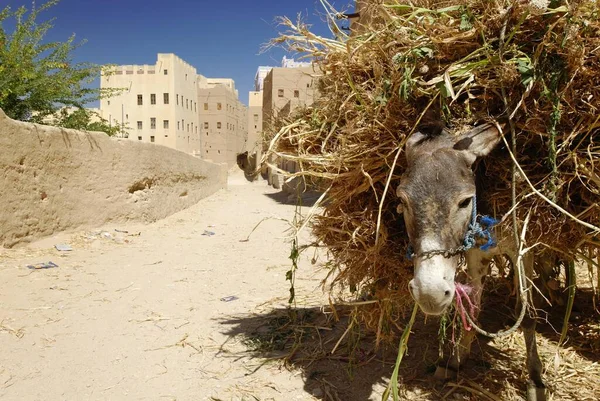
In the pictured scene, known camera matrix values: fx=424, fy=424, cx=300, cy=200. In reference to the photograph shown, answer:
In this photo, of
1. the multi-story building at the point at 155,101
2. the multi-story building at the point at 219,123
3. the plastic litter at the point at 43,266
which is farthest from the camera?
the multi-story building at the point at 219,123

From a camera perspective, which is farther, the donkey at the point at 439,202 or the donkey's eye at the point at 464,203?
the donkey's eye at the point at 464,203


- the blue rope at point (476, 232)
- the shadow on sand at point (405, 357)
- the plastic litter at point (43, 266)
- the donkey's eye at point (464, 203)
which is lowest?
the shadow on sand at point (405, 357)

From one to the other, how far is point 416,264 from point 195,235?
6272 millimetres

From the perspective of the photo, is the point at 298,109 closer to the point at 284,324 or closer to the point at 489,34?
the point at 489,34

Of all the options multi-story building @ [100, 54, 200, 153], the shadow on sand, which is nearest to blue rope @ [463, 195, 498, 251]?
A: the shadow on sand

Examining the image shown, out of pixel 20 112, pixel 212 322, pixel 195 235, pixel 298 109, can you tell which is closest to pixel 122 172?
pixel 195 235

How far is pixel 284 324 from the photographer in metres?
3.53

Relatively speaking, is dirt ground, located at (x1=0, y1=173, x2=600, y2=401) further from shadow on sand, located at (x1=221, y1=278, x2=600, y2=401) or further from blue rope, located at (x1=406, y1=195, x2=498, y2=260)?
blue rope, located at (x1=406, y1=195, x2=498, y2=260)

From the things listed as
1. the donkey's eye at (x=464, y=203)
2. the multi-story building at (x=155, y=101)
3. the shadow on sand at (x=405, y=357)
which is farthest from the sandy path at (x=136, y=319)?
the multi-story building at (x=155, y=101)

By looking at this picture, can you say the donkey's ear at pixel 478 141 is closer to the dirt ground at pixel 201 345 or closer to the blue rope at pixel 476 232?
the blue rope at pixel 476 232

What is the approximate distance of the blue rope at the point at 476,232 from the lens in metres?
1.82

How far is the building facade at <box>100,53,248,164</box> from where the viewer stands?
4012cm

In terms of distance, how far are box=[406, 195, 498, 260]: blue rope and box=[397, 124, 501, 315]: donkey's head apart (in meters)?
0.02

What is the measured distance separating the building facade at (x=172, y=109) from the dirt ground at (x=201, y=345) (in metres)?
36.4
